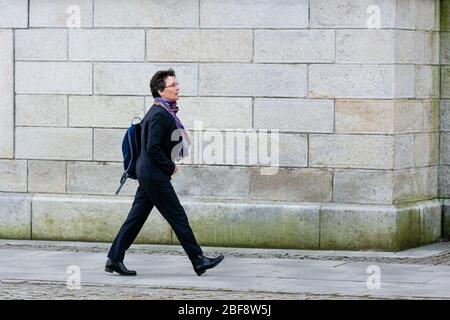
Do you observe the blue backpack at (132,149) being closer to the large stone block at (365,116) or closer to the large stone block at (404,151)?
the large stone block at (365,116)

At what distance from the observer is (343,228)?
14641mm

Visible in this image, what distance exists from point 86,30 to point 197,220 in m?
2.53

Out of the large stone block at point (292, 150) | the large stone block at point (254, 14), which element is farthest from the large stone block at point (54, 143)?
the large stone block at point (292, 150)

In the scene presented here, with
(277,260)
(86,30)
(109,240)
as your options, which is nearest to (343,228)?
(277,260)

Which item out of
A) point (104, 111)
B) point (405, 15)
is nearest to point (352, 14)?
point (405, 15)

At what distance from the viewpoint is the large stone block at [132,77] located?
15125mm

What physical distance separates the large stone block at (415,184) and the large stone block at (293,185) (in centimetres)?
75

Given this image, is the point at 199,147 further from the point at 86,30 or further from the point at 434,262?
the point at 434,262

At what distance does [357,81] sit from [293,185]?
1350 mm

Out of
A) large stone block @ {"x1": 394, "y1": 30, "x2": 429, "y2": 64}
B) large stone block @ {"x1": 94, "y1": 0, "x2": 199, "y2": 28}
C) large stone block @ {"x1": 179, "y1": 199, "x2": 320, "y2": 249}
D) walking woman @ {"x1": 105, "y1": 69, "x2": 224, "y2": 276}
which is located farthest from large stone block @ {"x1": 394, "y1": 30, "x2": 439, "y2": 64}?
walking woman @ {"x1": 105, "y1": 69, "x2": 224, "y2": 276}

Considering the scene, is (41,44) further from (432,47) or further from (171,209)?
(432,47)

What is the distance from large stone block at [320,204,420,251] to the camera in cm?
1450
